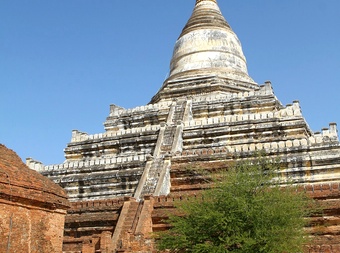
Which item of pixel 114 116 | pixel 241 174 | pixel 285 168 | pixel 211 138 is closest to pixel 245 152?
pixel 285 168

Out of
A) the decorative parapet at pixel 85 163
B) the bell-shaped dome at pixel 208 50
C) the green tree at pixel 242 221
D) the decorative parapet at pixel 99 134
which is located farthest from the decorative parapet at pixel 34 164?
the green tree at pixel 242 221

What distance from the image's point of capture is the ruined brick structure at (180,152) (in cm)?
1333

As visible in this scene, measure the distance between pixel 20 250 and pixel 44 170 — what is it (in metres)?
13.3

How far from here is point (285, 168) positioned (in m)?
16.1

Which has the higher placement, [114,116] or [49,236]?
[114,116]

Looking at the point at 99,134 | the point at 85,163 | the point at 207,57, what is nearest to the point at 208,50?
the point at 207,57

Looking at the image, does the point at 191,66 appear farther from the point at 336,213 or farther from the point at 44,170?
the point at 336,213

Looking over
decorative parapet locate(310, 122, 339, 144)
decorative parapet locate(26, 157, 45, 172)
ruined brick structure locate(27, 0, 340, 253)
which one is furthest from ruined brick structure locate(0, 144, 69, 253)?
decorative parapet locate(26, 157, 45, 172)

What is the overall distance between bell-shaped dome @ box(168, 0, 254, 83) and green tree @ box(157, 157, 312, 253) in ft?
54.3

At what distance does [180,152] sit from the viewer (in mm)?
18156

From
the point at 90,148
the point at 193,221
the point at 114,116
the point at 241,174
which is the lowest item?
the point at 193,221

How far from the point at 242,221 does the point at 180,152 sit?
345 inches

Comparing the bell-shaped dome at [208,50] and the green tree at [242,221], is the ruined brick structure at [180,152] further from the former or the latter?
the green tree at [242,221]

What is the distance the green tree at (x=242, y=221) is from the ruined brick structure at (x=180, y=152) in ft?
4.62
